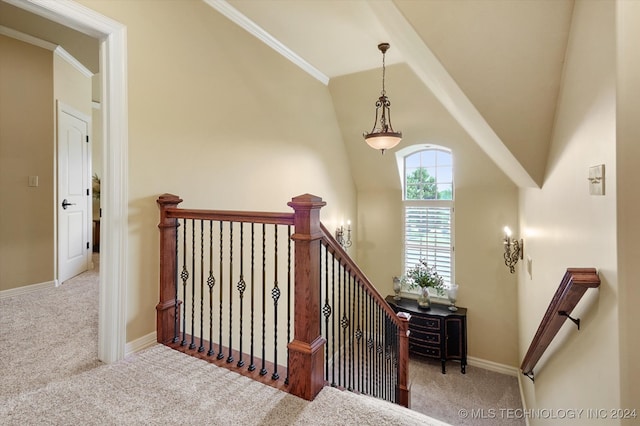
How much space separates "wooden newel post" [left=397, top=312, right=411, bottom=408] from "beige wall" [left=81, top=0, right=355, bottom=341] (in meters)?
1.88

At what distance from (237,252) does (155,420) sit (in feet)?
5.73

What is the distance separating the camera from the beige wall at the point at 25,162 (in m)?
3.01

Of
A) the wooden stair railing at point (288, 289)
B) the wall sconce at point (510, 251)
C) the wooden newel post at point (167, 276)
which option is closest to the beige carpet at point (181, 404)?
the wooden stair railing at point (288, 289)

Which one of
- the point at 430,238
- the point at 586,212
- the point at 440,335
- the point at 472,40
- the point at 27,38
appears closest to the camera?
the point at 586,212

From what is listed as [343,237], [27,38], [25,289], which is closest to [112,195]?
[25,289]

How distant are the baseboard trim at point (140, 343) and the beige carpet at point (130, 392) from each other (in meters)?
0.07

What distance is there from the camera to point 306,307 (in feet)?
5.49

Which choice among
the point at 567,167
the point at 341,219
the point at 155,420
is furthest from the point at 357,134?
the point at 155,420

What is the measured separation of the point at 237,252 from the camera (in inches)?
121

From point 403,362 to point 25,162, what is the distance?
171 inches

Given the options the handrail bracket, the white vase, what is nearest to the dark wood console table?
the white vase

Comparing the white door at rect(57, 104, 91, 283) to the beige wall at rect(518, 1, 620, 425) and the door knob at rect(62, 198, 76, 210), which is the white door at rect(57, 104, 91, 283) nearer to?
the door knob at rect(62, 198, 76, 210)

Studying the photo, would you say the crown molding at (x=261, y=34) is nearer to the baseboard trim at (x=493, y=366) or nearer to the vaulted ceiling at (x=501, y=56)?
the vaulted ceiling at (x=501, y=56)

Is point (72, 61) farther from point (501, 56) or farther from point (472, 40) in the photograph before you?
point (501, 56)
